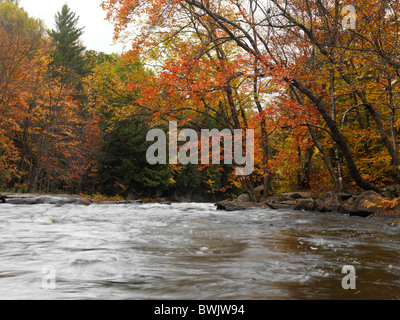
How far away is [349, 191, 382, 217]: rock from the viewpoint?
10.8 meters

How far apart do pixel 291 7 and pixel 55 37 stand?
37684 mm

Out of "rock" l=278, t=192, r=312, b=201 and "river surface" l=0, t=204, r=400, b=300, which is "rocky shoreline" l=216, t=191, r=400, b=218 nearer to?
"rock" l=278, t=192, r=312, b=201

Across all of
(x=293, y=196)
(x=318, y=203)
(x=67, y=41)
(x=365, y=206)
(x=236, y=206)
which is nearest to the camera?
(x=365, y=206)

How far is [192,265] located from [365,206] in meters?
8.65

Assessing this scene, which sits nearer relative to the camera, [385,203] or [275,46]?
[385,203]

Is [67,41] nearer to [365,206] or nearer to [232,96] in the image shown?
[232,96]

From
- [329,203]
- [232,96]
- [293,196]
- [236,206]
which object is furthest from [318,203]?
[232,96]

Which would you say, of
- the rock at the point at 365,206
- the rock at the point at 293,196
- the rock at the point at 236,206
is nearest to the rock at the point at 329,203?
the rock at the point at 365,206

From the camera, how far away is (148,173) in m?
31.0

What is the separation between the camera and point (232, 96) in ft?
58.0

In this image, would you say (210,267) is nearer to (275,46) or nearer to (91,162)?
(275,46)
